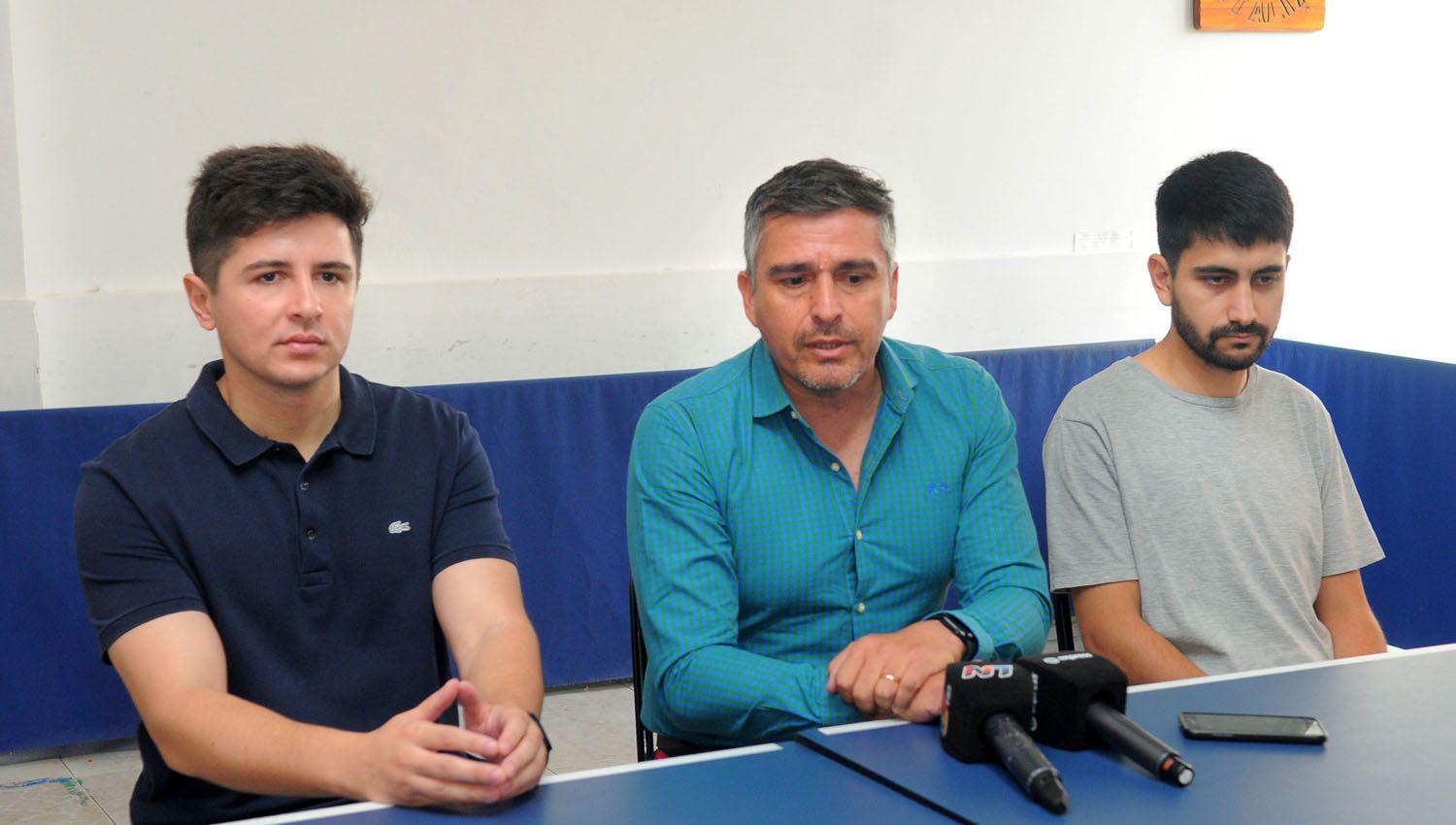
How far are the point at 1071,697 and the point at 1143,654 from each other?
2.53 ft

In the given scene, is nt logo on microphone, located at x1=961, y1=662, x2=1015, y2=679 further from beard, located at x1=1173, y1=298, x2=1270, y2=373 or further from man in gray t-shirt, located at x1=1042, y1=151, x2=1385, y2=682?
beard, located at x1=1173, y1=298, x2=1270, y2=373

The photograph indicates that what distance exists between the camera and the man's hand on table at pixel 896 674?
71.6 inches

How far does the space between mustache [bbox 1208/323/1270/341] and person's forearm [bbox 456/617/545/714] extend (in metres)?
1.34

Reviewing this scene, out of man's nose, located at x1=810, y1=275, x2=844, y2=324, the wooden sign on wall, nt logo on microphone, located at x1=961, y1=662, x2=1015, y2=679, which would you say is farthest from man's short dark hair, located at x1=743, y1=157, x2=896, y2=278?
the wooden sign on wall

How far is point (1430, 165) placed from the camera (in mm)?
6410

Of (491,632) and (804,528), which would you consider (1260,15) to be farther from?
(491,632)

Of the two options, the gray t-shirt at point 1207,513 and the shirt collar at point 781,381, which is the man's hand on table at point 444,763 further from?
the gray t-shirt at point 1207,513

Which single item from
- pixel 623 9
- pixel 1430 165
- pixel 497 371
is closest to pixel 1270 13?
pixel 1430 165

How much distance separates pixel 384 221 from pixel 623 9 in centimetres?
110

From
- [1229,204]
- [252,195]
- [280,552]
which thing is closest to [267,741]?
[280,552]

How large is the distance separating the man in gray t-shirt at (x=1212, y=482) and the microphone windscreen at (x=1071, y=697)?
0.70m

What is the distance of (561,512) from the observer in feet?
14.3

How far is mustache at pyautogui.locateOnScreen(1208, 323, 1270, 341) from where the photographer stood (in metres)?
2.56

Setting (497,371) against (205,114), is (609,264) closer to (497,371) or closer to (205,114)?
(497,371)
